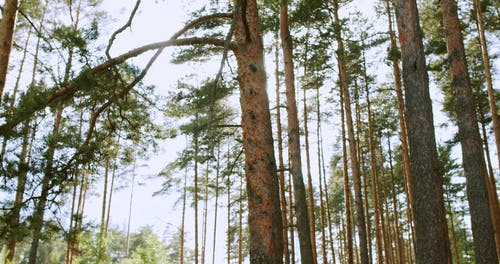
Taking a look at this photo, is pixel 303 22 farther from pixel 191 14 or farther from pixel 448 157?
pixel 448 157

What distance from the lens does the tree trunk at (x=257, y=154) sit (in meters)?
3.41

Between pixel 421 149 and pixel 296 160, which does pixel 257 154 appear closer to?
pixel 421 149

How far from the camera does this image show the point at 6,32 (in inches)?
181

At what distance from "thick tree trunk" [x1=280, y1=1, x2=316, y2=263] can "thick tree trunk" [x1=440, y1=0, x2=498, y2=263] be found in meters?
2.99

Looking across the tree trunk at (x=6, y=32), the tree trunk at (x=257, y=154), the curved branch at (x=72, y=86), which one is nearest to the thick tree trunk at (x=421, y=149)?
the tree trunk at (x=257, y=154)

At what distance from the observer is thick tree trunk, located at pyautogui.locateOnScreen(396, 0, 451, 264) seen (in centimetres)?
418

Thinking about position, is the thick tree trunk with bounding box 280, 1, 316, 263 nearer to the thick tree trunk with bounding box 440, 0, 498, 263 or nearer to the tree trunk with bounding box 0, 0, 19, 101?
the thick tree trunk with bounding box 440, 0, 498, 263

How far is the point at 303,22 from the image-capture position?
9.12 meters

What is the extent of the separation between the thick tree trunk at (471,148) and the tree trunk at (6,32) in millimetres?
7630

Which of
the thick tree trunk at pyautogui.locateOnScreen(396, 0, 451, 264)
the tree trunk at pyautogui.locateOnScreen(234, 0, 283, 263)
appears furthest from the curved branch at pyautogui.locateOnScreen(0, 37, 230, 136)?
the thick tree trunk at pyautogui.locateOnScreen(396, 0, 451, 264)

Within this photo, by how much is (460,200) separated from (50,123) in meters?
24.6

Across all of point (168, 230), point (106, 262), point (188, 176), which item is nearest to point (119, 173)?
point (188, 176)

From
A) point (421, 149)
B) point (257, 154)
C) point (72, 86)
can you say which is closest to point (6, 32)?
point (72, 86)

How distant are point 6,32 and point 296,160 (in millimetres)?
5490
